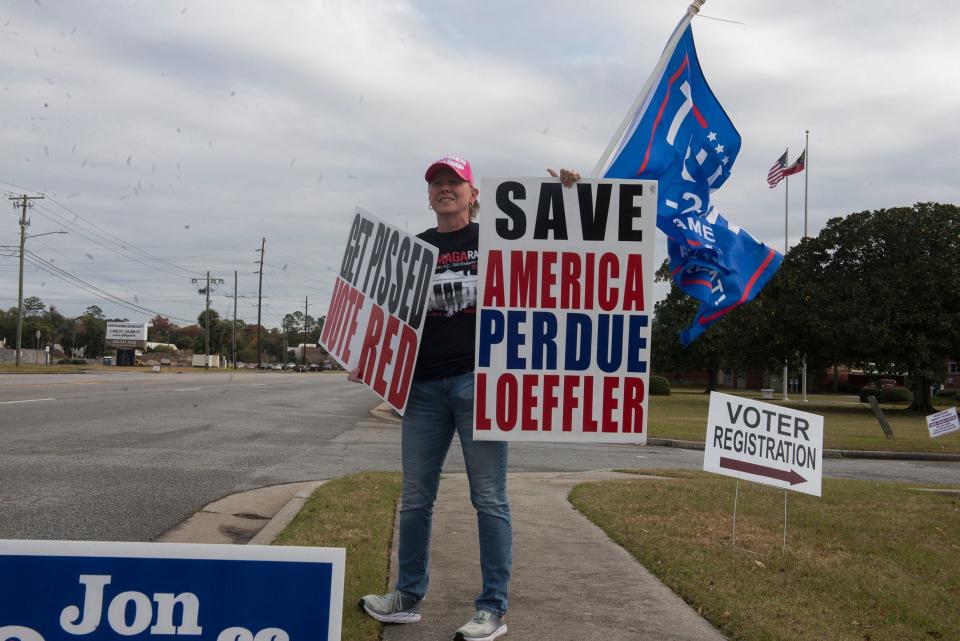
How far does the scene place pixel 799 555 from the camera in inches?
243

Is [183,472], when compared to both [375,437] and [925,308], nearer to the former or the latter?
[375,437]

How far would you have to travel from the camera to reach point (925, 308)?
37.3 metres

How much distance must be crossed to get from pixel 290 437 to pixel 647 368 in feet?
38.1

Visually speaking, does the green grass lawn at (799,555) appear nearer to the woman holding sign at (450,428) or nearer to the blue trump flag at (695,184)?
the woman holding sign at (450,428)

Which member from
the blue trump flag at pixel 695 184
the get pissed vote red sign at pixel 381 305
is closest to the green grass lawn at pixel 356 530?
the get pissed vote red sign at pixel 381 305

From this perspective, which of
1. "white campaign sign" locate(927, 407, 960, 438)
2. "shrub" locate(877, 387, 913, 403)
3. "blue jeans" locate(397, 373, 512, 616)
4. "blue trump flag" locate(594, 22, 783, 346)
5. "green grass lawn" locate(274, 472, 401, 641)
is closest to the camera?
"blue jeans" locate(397, 373, 512, 616)

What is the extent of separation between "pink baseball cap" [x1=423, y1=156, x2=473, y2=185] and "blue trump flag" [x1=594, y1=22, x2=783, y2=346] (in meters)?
2.02

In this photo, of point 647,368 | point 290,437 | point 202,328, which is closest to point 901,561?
point 647,368

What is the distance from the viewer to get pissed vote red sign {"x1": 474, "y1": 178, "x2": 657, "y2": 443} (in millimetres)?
3803

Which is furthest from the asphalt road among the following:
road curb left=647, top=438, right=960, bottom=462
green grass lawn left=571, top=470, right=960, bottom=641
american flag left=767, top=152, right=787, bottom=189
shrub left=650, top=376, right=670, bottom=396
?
shrub left=650, top=376, right=670, bottom=396

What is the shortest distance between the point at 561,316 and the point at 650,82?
200 cm

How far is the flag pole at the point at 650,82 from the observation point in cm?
460

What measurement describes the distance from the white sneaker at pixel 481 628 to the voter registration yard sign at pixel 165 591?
7.96 ft

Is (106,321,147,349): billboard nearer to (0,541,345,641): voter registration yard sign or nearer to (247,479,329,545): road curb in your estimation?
(247,479,329,545): road curb
